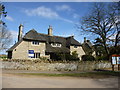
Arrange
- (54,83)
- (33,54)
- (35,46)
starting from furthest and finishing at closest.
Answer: (35,46) → (33,54) → (54,83)

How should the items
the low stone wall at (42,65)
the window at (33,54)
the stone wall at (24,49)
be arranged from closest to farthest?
the low stone wall at (42,65)
the stone wall at (24,49)
the window at (33,54)

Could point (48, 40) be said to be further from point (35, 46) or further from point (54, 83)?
point (54, 83)

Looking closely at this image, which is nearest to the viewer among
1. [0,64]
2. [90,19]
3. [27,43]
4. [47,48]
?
[0,64]

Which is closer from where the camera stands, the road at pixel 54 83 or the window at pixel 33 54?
the road at pixel 54 83

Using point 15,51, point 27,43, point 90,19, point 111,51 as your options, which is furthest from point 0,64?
point 111,51

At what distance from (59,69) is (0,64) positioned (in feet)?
28.8

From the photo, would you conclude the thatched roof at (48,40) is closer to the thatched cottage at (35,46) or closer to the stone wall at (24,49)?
the thatched cottage at (35,46)

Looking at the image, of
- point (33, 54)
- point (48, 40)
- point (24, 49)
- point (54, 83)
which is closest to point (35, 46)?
point (33, 54)

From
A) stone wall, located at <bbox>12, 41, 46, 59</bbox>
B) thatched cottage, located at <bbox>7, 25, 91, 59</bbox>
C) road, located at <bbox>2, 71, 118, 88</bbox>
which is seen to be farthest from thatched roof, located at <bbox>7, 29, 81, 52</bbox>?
road, located at <bbox>2, 71, 118, 88</bbox>

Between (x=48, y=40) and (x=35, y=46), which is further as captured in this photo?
(x=48, y=40)

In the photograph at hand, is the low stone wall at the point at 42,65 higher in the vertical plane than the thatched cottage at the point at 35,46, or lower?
lower

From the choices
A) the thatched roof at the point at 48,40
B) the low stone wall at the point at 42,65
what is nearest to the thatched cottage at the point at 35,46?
the thatched roof at the point at 48,40

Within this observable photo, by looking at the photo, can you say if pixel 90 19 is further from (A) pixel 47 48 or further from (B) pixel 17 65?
(B) pixel 17 65

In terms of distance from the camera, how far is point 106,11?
23797 millimetres
